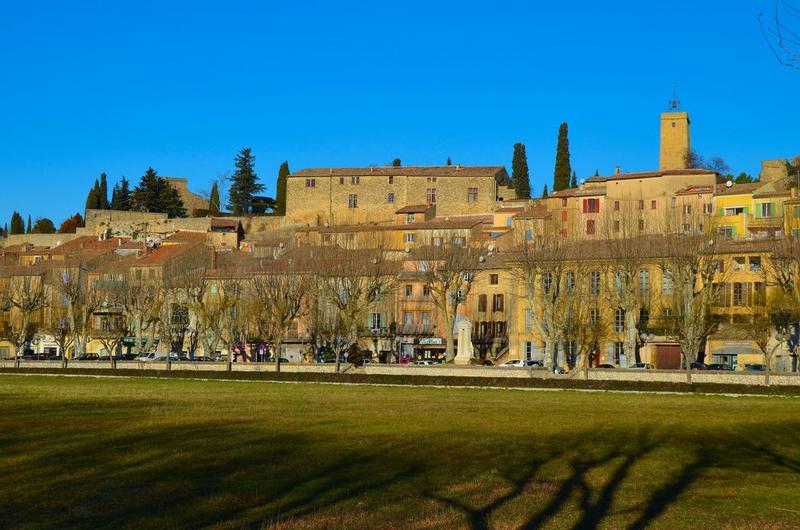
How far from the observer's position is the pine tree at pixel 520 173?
138 m

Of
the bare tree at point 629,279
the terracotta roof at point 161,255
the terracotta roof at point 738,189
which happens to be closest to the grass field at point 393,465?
the bare tree at point 629,279

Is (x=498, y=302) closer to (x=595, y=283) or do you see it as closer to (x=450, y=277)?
(x=450, y=277)

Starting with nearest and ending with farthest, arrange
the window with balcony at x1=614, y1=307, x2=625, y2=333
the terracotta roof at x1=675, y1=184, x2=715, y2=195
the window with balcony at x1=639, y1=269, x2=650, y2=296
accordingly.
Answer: the window with balcony at x1=639, y1=269, x2=650, y2=296 < the window with balcony at x1=614, y1=307, x2=625, y2=333 < the terracotta roof at x1=675, y1=184, x2=715, y2=195

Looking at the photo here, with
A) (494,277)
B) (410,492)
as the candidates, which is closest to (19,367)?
(494,277)

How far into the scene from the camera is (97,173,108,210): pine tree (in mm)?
159250

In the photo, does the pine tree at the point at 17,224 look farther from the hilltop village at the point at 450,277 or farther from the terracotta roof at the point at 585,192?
the terracotta roof at the point at 585,192

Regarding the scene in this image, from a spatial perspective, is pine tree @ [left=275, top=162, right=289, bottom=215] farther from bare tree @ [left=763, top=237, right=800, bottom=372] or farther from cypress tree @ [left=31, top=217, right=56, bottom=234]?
bare tree @ [left=763, top=237, right=800, bottom=372]

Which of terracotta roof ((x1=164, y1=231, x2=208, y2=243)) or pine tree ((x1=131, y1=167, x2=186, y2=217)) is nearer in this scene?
terracotta roof ((x1=164, y1=231, x2=208, y2=243))

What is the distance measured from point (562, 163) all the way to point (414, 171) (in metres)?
16.2

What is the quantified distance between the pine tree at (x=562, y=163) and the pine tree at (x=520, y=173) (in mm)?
8219

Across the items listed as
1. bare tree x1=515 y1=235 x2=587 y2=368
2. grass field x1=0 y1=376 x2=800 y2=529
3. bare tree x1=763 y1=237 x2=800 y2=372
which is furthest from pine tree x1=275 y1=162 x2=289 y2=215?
grass field x1=0 y1=376 x2=800 y2=529

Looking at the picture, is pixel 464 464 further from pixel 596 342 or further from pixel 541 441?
pixel 596 342

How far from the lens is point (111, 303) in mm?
103375

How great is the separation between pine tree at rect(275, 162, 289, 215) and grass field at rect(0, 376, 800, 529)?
10368 cm
